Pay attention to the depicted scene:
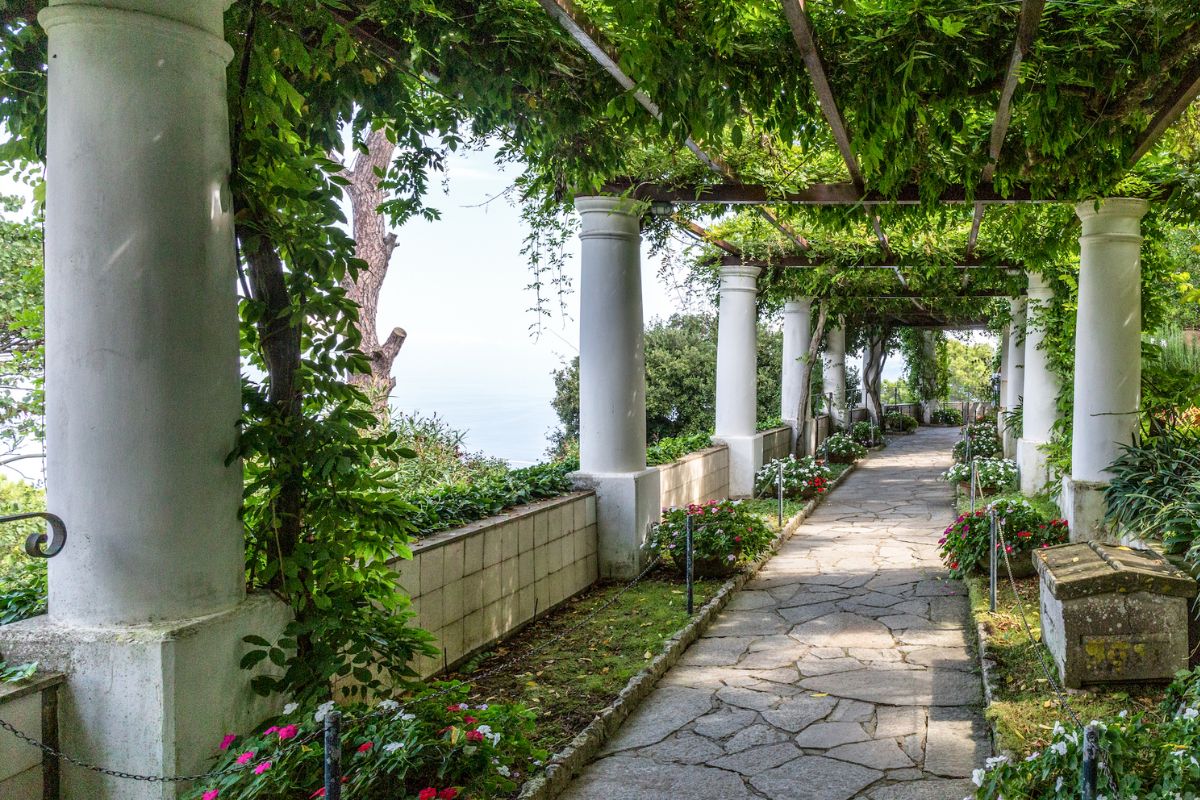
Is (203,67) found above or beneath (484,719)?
above

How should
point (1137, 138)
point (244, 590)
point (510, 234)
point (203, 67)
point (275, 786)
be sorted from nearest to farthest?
point (275, 786) → point (203, 67) → point (244, 590) → point (1137, 138) → point (510, 234)

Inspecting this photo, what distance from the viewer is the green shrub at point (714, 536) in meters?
7.41

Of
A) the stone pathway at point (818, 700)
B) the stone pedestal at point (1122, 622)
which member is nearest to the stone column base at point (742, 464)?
the stone pathway at point (818, 700)

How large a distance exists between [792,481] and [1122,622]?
A: 773 cm

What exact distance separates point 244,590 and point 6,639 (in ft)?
2.39

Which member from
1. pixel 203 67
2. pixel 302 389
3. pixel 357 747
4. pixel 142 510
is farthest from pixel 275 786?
pixel 203 67

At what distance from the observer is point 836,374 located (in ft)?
66.1

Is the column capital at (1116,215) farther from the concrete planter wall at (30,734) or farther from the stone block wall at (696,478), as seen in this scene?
the concrete planter wall at (30,734)

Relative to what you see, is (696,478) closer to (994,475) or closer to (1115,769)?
(994,475)

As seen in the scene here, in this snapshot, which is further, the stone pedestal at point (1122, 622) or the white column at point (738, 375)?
the white column at point (738, 375)

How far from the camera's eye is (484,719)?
329 cm

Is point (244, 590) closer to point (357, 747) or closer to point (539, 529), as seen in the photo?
point (357, 747)

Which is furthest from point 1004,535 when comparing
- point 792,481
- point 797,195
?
point 792,481

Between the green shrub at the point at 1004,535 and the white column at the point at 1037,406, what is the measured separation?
4522 millimetres
